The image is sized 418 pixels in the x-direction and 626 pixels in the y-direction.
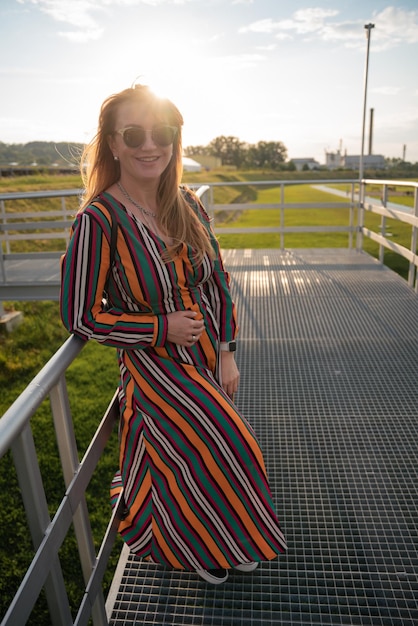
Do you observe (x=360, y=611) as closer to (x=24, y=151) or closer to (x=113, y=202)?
(x=113, y=202)

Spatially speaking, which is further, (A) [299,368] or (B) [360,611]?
(A) [299,368]

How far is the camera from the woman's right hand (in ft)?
4.53

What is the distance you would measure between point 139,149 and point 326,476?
1476 millimetres

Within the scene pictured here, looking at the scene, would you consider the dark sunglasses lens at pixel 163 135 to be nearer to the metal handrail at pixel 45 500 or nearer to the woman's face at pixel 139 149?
the woman's face at pixel 139 149

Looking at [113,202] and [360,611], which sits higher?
[113,202]

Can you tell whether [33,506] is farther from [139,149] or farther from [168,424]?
[139,149]

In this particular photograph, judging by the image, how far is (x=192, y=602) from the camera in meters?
1.52

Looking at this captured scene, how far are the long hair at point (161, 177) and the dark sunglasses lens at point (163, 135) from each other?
0.03m

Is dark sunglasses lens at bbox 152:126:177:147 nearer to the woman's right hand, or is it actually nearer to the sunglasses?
the sunglasses

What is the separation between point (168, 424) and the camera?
1387 mm

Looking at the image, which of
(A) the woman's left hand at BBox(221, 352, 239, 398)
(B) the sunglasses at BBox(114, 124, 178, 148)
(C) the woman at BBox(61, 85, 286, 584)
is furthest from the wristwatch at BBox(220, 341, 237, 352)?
(B) the sunglasses at BBox(114, 124, 178, 148)

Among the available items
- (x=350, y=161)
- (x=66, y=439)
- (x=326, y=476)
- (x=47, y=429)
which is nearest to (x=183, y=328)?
(x=66, y=439)

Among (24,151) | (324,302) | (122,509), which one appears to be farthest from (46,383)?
(24,151)

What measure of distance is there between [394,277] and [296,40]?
583cm
